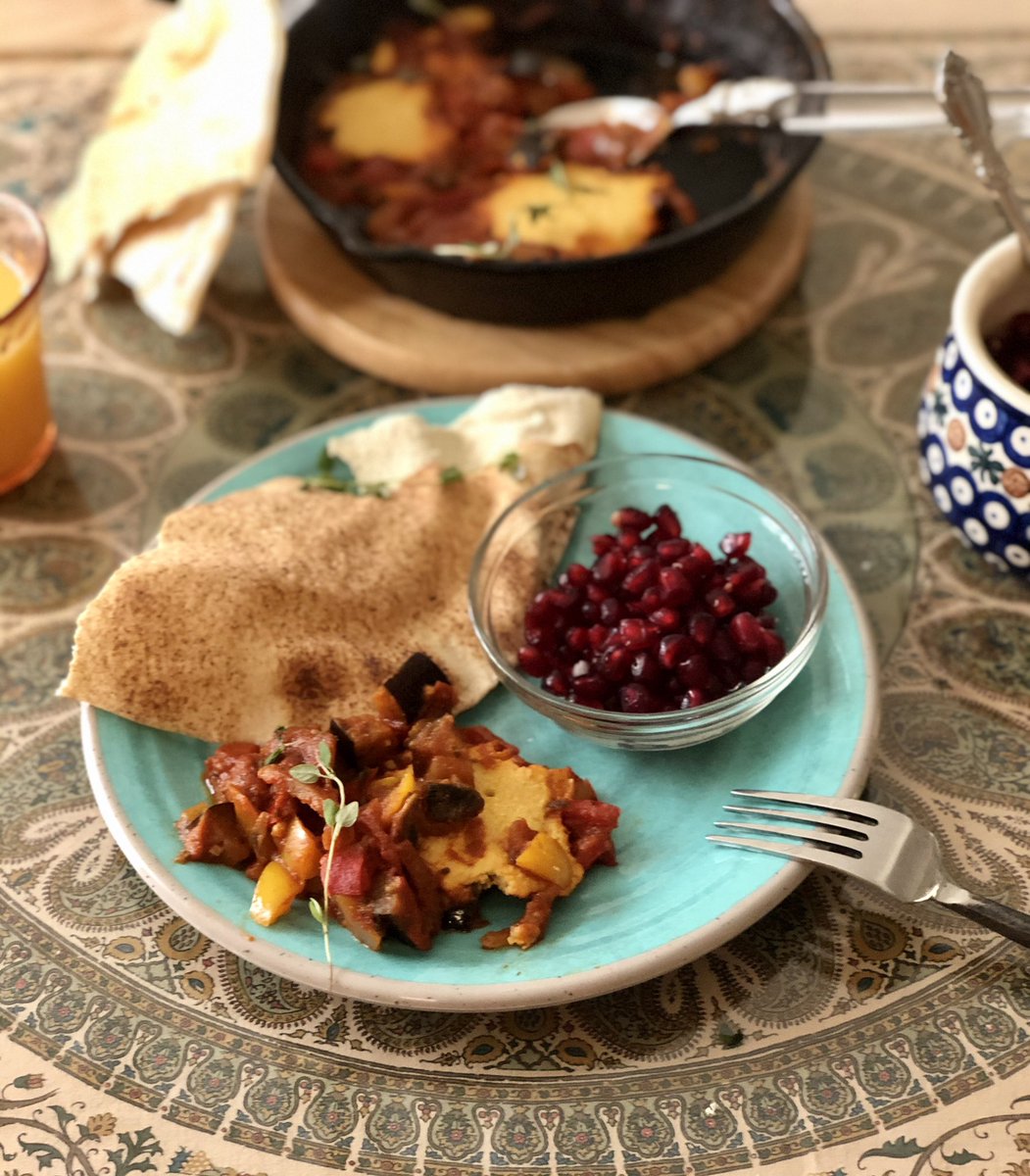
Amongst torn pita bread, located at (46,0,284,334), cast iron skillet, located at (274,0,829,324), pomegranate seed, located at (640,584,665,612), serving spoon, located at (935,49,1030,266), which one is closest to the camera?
pomegranate seed, located at (640,584,665,612)

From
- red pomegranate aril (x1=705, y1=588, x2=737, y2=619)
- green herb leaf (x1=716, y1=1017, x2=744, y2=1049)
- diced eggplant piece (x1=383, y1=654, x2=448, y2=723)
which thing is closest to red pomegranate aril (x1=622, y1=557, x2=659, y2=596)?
red pomegranate aril (x1=705, y1=588, x2=737, y2=619)

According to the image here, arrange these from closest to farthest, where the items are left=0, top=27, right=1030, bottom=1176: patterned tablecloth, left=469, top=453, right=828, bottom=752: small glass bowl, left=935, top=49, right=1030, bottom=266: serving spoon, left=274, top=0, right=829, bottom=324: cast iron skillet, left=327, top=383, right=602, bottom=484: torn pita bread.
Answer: left=0, top=27, right=1030, bottom=1176: patterned tablecloth → left=469, top=453, right=828, bottom=752: small glass bowl → left=935, top=49, right=1030, bottom=266: serving spoon → left=327, top=383, right=602, bottom=484: torn pita bread → left=274, top=0, right=829, bottom=324: cast iron skillet

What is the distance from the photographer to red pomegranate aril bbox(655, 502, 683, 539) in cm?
254

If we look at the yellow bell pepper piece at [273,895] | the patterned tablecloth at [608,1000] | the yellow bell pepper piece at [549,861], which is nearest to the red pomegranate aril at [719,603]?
the patterned tablecloth at [608,1000]

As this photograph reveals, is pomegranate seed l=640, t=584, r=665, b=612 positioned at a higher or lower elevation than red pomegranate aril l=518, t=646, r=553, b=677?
higher

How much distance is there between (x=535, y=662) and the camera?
2.39 m

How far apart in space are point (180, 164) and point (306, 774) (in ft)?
6.29

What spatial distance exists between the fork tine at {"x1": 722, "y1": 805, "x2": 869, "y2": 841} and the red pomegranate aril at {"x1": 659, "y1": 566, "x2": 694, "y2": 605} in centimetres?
39

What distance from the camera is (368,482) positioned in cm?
283

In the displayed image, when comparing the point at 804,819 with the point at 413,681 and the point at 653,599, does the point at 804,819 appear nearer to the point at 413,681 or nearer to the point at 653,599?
the point at 653,599

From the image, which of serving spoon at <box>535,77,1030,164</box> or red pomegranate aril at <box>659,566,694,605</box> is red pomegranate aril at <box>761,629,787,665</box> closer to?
red pomegranate aril at <box>659,566,694,605</box>

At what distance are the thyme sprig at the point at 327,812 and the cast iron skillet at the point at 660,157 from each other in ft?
4.63

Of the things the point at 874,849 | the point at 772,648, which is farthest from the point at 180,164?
the point at 874,849

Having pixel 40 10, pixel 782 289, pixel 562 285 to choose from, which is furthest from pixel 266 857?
pixel 40 10
